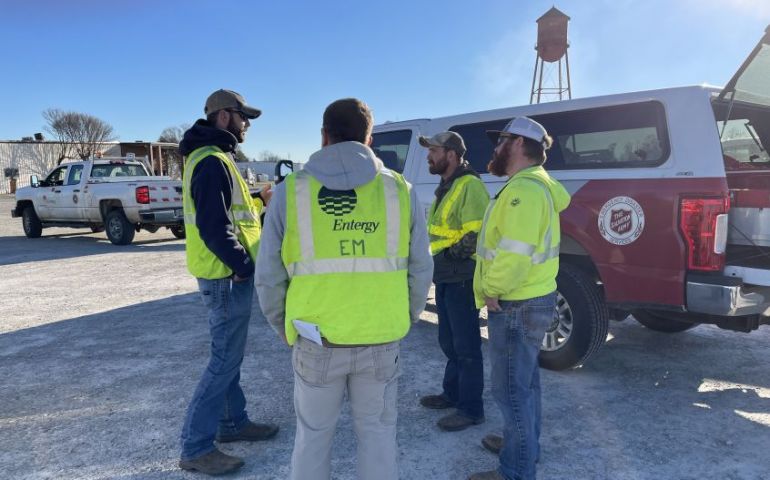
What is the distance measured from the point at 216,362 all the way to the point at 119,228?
34.9 ft

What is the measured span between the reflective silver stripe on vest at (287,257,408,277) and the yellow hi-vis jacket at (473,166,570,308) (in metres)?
0.74

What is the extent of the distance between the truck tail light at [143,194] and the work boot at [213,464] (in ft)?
32.2

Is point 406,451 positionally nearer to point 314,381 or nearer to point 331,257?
point 314,381

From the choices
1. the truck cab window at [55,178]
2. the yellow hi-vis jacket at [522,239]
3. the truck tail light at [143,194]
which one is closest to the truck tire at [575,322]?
the yellow hi-vis jacket at [522,239]

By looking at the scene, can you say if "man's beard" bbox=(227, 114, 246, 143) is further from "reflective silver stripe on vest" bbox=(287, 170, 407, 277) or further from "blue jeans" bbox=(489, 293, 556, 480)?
"blue jeans" bbox=(489, 293, 556, 480)

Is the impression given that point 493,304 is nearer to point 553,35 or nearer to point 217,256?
point 217,256

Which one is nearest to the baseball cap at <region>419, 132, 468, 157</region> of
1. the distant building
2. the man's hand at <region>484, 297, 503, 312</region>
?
the man's hand at <region>484, 297, 503, 312</region>

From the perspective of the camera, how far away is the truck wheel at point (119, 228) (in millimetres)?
11938

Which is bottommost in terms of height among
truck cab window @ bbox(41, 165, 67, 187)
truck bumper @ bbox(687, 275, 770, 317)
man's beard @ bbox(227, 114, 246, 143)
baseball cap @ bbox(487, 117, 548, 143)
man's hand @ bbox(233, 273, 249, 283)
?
truck bumper @ bbox(687, 275, 770, 317)

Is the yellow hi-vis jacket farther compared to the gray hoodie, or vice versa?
the yellow hi-vis jacket

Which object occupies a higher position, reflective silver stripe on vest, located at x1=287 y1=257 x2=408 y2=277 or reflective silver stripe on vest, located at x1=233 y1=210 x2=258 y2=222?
reflective silver stripe on vest, located at x1=233 y1=210 x2=258 y2=222

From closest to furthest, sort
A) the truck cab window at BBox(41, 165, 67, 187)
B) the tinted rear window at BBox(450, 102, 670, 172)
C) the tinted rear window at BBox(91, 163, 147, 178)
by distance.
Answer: the tinted rear window at BBox(450, 102, 670, 172)
the tinted rear window at BBox(91, 163, 147, 178)
the truck cab window at BBox(41, 165, 67, 187)

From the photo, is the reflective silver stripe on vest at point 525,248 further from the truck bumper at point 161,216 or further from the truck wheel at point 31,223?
the truck wheel at point 31,223

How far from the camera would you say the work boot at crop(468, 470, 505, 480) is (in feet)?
8.68
